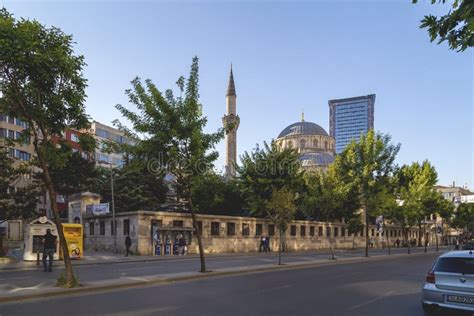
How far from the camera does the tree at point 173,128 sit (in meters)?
20.4

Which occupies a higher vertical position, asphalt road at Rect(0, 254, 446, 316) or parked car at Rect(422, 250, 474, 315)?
parked car at Rect(422, 250, 474, 315)

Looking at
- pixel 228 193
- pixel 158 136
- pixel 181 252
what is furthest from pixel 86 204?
pixel 158 136

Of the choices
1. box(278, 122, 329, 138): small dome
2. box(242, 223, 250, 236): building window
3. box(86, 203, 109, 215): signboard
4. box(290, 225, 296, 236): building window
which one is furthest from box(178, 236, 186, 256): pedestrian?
box(278, 122, 329, 138): small dome

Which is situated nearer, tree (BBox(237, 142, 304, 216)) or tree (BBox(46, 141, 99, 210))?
tree (BBox(237, 142, 304, 216))

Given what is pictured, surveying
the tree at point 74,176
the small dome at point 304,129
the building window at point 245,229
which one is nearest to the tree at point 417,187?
the building window at point 245,229

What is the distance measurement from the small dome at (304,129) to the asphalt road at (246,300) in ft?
350

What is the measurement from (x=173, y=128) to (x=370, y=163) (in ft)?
80.5

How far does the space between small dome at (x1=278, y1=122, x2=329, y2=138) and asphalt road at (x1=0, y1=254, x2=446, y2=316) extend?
107 meters

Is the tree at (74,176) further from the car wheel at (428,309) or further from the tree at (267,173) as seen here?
the car wheel at (428,309)

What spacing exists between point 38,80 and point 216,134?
8738 mm

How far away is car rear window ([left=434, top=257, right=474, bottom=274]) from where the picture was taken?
32.1ft

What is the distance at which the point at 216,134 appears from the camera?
2134 centimetres

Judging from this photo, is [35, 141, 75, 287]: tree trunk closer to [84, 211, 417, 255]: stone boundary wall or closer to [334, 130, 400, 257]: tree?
[84, 211, 417, 255]: stone boundary wall

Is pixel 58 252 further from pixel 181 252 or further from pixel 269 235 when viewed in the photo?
pixel 269 235
